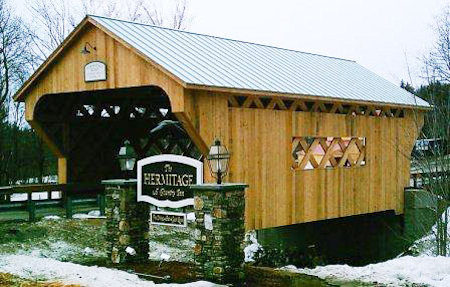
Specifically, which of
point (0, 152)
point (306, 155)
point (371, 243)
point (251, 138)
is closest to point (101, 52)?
point (251, 138)

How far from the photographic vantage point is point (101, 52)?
1470cm

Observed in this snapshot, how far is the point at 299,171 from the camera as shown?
52.6 feet

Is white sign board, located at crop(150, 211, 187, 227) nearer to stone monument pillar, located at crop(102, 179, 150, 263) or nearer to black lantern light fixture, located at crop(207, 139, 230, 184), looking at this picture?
stone monument pillar, located at crop(102, 179, 150, 263)

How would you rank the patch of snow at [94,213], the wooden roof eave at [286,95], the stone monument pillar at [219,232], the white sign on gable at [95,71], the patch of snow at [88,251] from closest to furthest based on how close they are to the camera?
the stone monument pillar at [219,232], the wooden roof eave at [286,95], the patch of snow at [88,251], the white sign on gable at [95,71], the patch of snow at [94,213]

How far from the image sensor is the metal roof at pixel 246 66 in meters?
13.8

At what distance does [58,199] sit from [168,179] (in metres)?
7.46

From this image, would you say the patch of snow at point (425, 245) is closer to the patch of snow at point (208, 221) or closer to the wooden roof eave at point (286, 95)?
the wooden roof eave at point (286, 95)

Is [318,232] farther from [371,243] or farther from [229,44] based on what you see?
[229,44]

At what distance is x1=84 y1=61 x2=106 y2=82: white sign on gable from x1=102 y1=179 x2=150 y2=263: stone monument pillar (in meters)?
3.07

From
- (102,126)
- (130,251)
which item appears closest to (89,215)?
(102,126)

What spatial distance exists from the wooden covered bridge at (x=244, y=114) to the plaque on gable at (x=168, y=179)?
137cm

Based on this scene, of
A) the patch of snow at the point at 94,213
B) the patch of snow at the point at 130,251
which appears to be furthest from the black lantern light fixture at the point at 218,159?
the patch of snow at the point at 94,213

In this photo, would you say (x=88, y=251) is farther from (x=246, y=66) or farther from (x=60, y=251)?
(x=246, y=66)

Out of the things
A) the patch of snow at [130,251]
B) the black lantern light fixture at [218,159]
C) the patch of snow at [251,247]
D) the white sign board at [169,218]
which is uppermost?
the black lantern light fixture at [218,159]
